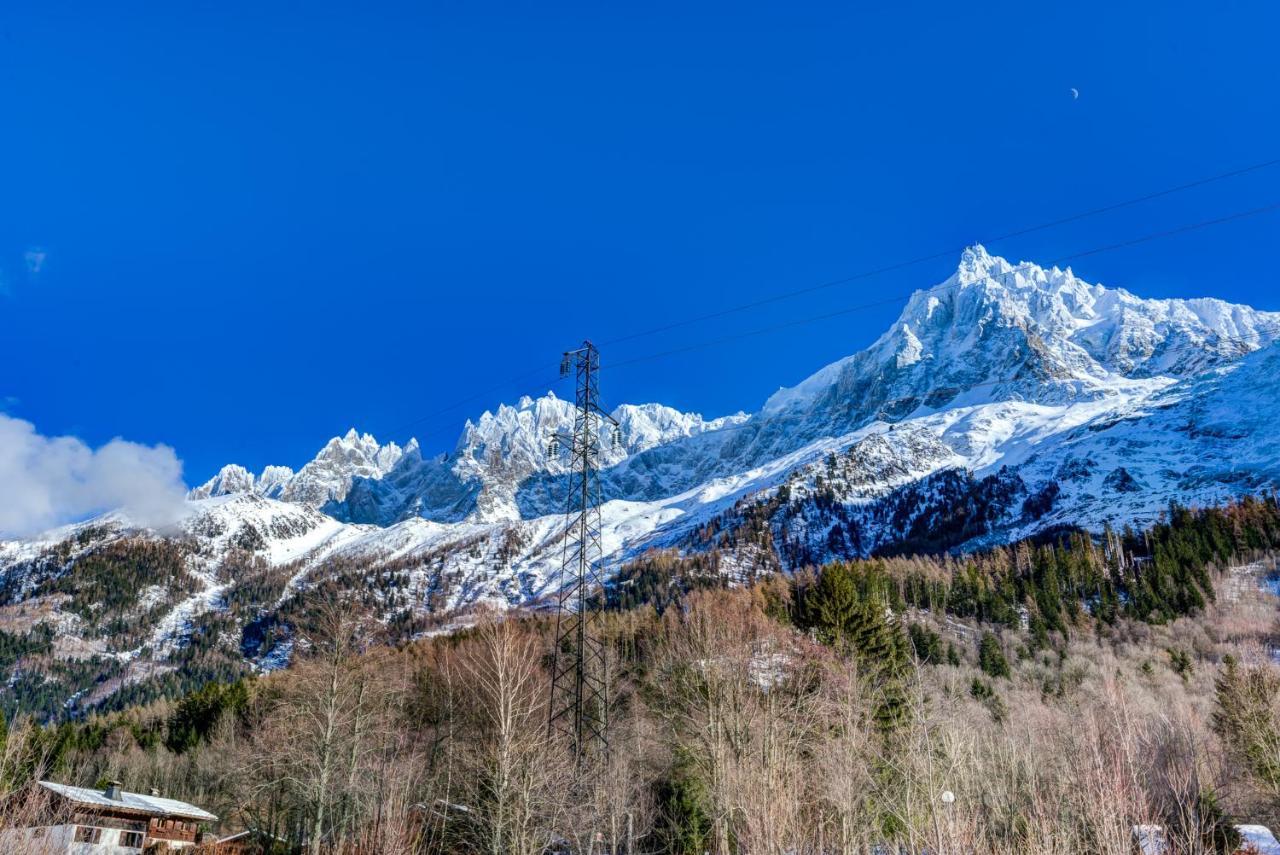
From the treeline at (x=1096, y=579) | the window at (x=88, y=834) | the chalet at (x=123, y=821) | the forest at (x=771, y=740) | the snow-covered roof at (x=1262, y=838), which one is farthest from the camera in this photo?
the treeline at (x=1096, y=579)

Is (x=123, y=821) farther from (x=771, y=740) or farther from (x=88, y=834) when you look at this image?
(x=771, y=740)

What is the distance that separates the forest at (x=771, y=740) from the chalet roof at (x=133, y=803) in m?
2.90

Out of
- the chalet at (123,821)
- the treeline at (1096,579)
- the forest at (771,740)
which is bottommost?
the chalet at (123,821)

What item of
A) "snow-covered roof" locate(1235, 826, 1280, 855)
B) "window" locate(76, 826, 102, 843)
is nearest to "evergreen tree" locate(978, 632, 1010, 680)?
"snow-covered roof" locate(1235, 826, 1280, 855)

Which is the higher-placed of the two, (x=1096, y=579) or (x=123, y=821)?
(x=1096, y=579)

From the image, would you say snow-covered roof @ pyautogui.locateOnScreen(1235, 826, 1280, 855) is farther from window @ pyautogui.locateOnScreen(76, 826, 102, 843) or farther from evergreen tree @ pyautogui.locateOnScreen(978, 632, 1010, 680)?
window @ pyautogui.locateOnScreen(76, 826, 102, 843)

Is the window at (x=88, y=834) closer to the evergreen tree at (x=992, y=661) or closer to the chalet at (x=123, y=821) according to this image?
the chalet at (x=123, y=821)

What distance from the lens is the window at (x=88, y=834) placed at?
45.5 metres

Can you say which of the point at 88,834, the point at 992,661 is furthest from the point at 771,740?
the point at 992,661

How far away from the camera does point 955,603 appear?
113062 millimetres

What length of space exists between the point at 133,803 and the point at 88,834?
379cm

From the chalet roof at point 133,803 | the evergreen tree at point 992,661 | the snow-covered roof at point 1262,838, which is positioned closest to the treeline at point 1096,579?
the evergreen tree at point 992,661

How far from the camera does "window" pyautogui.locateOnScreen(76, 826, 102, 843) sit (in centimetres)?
4547

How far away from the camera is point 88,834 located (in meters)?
47.0
